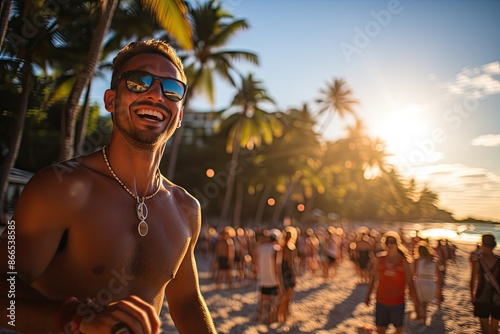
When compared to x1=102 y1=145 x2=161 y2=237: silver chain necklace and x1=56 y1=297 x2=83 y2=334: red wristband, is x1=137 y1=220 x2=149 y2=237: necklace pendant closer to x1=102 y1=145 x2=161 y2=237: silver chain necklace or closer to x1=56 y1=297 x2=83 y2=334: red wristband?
x1=102 y1=145 x2=161 y2=237: silver chain necklace

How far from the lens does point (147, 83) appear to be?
1388 mm

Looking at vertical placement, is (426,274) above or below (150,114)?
below

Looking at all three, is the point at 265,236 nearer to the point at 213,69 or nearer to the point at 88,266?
the point at 88,266

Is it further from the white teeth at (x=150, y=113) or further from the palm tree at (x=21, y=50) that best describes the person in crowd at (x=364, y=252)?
the white teeth at (x=150, y=113)

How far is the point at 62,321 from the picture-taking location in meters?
0.93

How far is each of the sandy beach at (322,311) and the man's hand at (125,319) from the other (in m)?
6.61

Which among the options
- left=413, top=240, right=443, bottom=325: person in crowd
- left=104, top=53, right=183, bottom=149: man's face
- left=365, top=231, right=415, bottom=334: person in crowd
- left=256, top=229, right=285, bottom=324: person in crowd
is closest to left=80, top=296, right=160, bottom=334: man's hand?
left=104, top=53, right=183, bottom=149: man's face

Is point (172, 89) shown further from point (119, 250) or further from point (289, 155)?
point (289, 155)

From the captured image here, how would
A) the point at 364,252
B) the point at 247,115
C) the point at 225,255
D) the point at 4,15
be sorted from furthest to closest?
the point at 247,115, the point at 364,252, the point at 225,255, the point at 4,15

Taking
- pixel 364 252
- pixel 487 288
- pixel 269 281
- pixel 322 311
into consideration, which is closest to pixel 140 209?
pixel 487 288

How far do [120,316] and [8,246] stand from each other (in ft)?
1.52

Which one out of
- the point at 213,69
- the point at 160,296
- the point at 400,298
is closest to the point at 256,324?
the point at 400,298

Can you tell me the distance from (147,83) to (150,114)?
0.41ft

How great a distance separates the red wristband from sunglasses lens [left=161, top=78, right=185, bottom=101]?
0.80 metres
